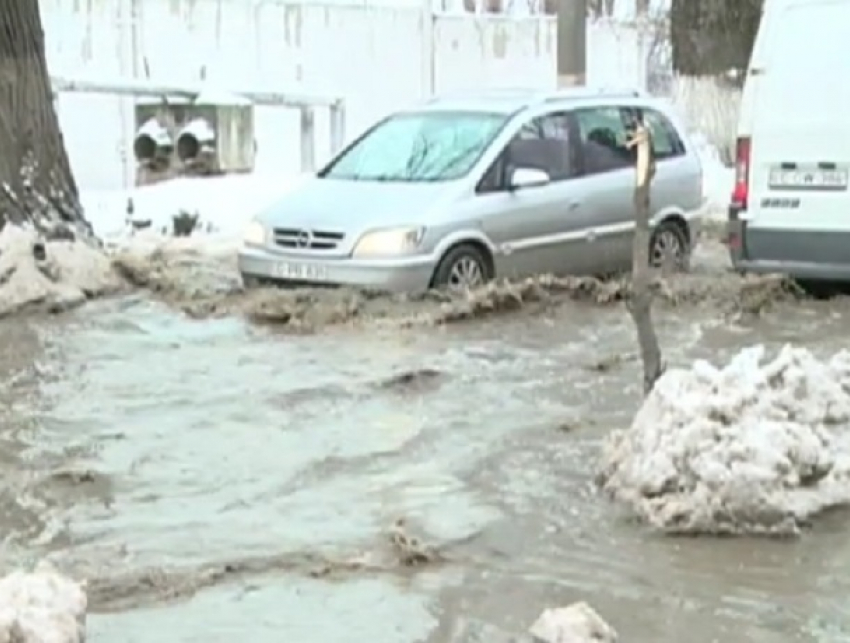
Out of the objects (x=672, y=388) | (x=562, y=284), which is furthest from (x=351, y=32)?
(x=672, y=388)

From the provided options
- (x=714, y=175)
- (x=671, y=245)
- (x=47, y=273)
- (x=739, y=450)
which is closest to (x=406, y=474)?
(x=739, y=450)

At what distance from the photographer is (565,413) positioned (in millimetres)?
9305

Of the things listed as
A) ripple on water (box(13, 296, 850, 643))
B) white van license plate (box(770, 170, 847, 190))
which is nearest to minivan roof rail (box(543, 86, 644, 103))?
white van license plate (box(770, 170, 847, 190))

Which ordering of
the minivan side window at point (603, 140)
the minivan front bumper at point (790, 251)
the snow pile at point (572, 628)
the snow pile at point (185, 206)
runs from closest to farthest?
1. the snow pile at point (572, 628)
2. the minivan front bumper at point (790, 251)
3. the minivan side window at point (603, 140)
4. the snow pile at point (185, 206)

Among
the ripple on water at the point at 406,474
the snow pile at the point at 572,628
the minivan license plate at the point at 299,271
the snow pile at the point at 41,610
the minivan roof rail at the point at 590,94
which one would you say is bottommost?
the ripple on water at the point at 406,474

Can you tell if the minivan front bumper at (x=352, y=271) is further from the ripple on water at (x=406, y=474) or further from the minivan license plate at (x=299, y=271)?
the ripple on water at (x=406, y=474)

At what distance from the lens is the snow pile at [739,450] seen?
6.89m

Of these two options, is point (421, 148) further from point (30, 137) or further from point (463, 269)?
point (30, 137)

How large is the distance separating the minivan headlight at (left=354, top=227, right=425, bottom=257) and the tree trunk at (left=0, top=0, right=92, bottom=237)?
3.13 meters

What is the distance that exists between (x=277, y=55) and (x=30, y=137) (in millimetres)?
10334

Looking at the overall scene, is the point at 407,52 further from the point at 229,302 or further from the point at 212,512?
the point at 212,512

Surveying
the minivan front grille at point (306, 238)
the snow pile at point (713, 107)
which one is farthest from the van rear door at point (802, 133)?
the snow pile at point (713, 107)

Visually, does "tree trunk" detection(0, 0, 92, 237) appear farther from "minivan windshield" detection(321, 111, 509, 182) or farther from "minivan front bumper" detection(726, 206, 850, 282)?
"minivan front bumper" detection(726, 206, 850, 282)

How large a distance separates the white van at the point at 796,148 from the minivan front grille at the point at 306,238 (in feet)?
9.28
